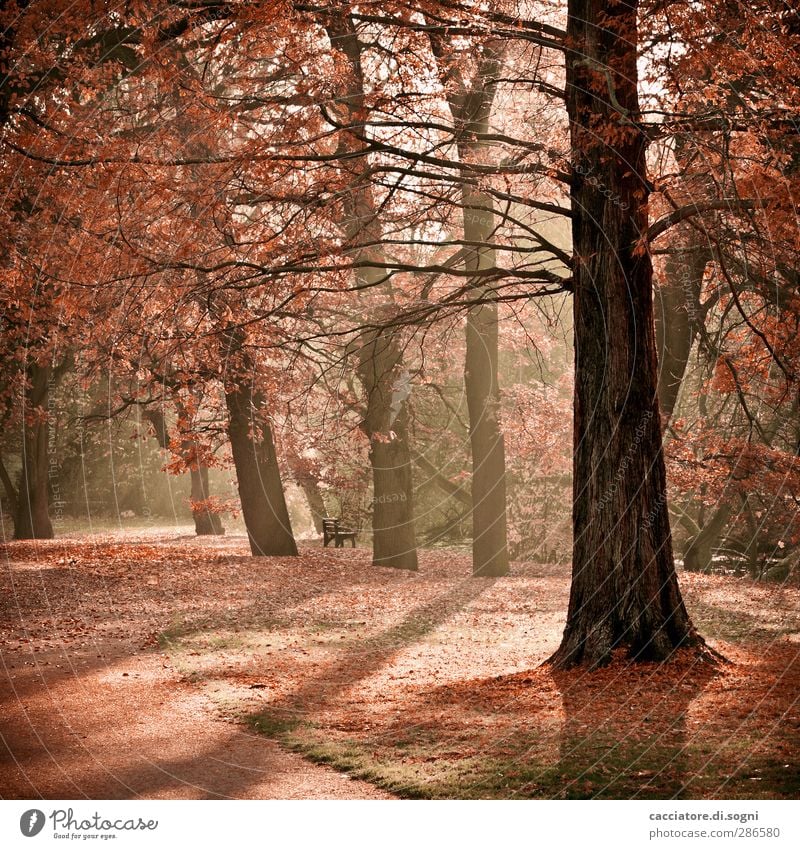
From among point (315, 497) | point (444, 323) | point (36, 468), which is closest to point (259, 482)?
point (444, 323)

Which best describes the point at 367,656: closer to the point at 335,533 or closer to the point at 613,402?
the point at 613,402

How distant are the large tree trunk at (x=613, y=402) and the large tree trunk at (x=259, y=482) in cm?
1092

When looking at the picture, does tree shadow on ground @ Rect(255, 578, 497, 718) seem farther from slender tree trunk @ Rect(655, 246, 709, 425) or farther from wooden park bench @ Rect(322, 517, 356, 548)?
wooden park bench @ Rect(322, 517, 356, 548)

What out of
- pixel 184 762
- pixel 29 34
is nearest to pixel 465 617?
pixel 184 762

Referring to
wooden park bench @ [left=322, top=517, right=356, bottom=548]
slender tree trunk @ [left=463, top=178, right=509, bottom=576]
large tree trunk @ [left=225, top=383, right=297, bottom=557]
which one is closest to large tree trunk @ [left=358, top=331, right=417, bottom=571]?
slender tree trunk @ [left=463, top=178, right=509, bottom=576]

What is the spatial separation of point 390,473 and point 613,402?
11.4 m

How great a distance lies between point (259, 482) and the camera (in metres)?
20.2

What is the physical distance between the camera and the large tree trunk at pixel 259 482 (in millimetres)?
19516

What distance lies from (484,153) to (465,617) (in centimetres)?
793

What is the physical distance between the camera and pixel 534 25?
974 centimetres

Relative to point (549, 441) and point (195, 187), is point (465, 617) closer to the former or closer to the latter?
point (549, 441)

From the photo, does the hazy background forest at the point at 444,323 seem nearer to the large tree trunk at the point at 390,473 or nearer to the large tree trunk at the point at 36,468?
the large tree trunk at the point at 390,473

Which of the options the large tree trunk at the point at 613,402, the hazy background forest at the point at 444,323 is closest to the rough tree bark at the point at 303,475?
the hazy background forest at the point at 444,323

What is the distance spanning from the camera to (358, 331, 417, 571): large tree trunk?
1955 centimetres
